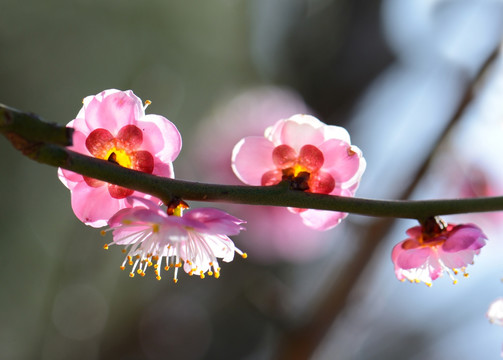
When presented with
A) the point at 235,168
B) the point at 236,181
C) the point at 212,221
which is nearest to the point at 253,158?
the point at 235,168

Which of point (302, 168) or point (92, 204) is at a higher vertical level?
point (302, 168)

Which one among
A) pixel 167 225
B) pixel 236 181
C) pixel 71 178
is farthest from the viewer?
pixel 236 181

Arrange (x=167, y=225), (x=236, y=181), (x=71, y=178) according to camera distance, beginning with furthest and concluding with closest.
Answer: (x=236, y=181)
(x=71, y=178)
(x=167, y=225)

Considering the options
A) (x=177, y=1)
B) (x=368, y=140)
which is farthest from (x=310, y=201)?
(x=177, y=1)

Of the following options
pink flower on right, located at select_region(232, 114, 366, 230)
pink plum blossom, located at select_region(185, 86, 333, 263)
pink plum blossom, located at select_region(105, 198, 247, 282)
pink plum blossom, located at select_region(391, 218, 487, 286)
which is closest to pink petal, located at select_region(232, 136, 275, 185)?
pink flower on right, located at select_region(232, 114, 366, 230)

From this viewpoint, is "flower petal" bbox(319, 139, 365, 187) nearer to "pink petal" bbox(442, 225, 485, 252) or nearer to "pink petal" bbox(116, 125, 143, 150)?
"pink petal" bbox(442, 225, 485, 252)

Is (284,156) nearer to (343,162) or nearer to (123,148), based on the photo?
(343,162)

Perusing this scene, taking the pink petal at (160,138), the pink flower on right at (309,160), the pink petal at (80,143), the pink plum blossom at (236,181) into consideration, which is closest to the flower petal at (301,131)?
the pink flower on right at (309,160)

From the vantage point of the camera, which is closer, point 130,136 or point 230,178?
point 130,136
